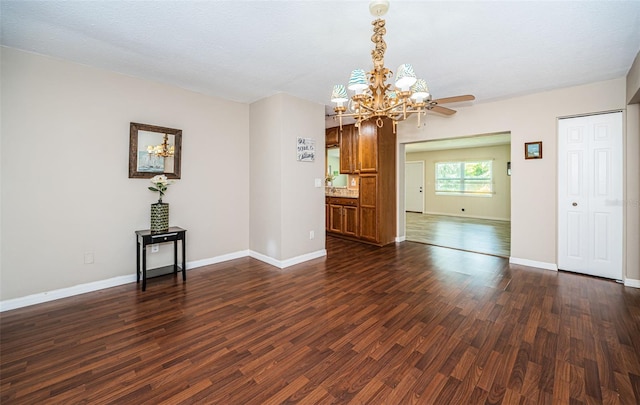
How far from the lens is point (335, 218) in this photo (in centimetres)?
619

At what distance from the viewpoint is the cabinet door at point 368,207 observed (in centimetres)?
537

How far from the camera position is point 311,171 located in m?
4.46

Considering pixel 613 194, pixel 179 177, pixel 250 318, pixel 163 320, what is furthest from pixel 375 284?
pixel 613 194

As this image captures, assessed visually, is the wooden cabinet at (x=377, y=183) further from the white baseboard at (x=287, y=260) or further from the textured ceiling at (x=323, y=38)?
the textured ceiling at (x=323, y=38)

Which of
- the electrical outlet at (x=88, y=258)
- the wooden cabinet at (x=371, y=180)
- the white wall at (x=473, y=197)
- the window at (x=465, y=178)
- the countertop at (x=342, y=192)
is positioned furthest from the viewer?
the window at (x=465, y=178)

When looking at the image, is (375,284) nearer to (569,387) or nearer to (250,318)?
(250,318)

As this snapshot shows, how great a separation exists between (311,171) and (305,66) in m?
1.73

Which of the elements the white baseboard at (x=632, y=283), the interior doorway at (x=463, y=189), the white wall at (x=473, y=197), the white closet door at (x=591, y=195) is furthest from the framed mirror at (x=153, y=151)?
the white wall at (x=473, y=197)

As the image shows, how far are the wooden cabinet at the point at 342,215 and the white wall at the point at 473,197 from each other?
5668 mm

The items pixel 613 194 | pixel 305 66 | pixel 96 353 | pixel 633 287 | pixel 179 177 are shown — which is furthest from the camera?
pixel 179 177

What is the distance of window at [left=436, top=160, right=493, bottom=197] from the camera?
8.99 metres

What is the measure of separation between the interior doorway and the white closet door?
Result: 2.34 meters

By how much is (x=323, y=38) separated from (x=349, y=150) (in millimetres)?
3421

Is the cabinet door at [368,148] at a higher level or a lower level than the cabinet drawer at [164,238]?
higher
